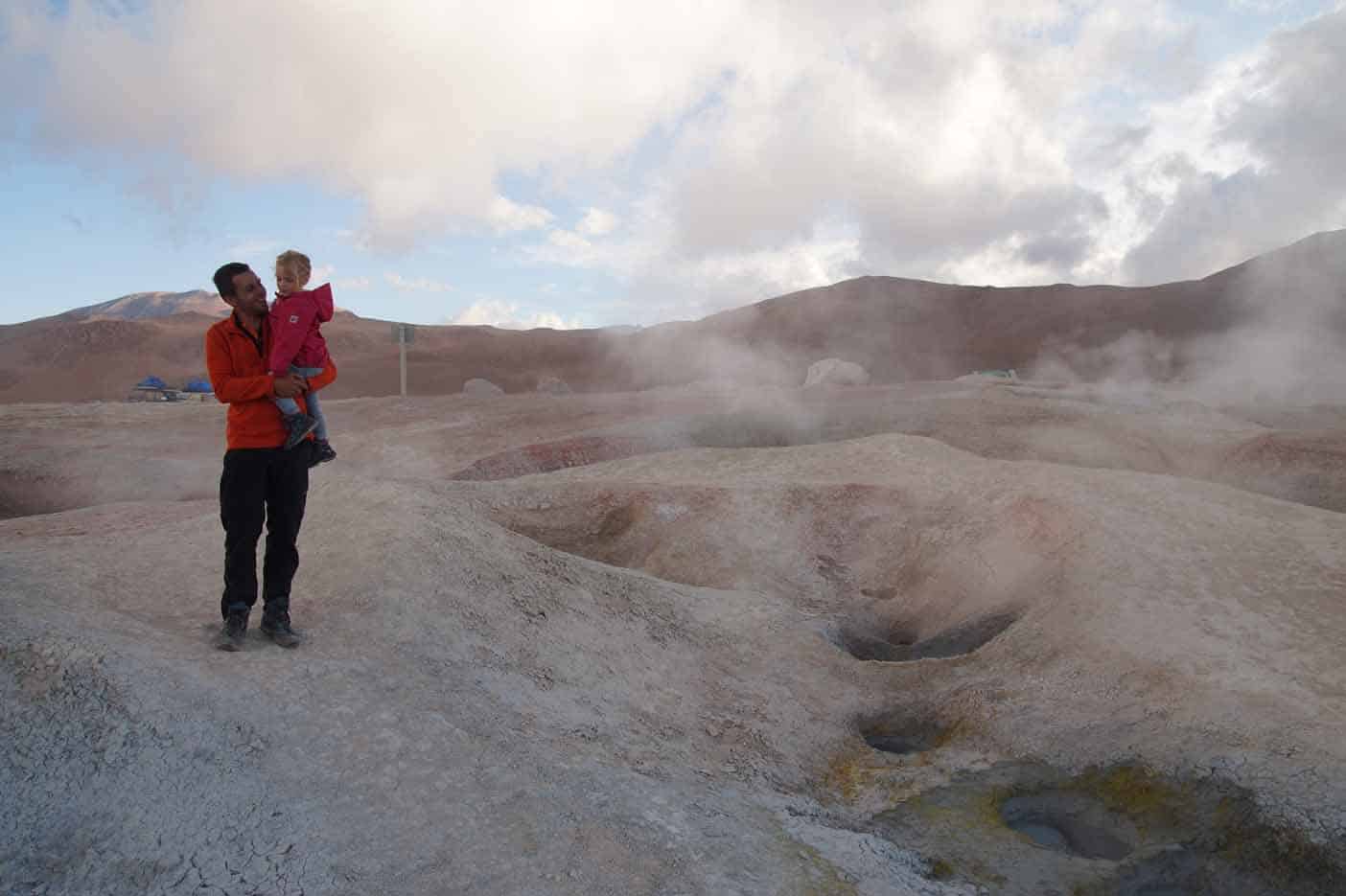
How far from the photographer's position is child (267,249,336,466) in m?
4.22

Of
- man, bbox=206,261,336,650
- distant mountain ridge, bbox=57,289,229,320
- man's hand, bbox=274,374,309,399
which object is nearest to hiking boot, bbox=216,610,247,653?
man, bbox=206,261,336,650

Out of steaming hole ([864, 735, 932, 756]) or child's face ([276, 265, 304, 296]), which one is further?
steaming hole ([864, 735, 932, 756])

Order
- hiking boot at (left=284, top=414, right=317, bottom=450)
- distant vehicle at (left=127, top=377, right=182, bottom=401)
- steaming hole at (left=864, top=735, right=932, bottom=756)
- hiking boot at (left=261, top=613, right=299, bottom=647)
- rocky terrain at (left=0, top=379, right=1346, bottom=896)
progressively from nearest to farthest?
rocky terrain at (left=0, top=379, right=1346, bottom=896)
hiking boot at (left=284, top=414, right=317, bottom=450)
hiking boot at (left=261, top=613, right=299, bottom=647)
steaming hole at (left=864, top=735, right=932, bottom=756)
distant vehicle at (left=127, top=377, right=182, bottom=401)

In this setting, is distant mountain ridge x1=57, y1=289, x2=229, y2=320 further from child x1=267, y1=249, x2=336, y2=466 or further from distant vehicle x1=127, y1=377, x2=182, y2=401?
child x1=267, y1=249, x2=336, y2=466

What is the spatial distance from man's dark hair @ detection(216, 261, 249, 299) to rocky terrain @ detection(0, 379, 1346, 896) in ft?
5.16

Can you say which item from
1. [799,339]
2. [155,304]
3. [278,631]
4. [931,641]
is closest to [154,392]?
[799,339]

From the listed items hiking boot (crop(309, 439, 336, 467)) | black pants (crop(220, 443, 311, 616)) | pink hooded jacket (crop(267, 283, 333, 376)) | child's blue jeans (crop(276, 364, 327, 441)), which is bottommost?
black pants (crop(220, 443, 311, 616))

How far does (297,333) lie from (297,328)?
0.02 meters

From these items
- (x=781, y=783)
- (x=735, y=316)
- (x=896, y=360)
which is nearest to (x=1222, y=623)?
(x=781, y=783)

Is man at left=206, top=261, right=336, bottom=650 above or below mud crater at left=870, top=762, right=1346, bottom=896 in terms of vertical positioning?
above

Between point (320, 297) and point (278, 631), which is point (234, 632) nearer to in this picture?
point (278, 631)

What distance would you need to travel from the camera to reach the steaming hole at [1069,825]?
4996 mm

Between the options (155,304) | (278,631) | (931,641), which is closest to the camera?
(278,631)

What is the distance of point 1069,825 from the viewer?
17.2ft
